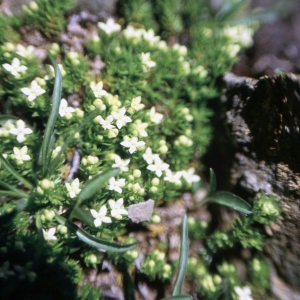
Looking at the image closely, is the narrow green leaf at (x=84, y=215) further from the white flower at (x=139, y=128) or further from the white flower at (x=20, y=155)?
the white flower at (x=139, y=128)

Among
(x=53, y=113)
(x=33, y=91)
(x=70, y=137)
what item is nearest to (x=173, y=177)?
(x=70, y=137)

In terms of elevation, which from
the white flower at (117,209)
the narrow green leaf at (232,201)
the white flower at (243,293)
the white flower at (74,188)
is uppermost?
the narrow green leaf at (232,201)

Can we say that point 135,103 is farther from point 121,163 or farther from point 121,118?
point 121,163

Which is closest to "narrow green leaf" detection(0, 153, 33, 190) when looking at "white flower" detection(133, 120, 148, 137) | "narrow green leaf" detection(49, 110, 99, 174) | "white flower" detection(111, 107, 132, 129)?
"narrow green leaf" detection(49, 110, 99, 174)

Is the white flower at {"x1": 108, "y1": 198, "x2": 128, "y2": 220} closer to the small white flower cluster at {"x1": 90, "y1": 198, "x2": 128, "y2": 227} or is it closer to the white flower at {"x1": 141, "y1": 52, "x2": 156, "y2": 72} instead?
the small white flower cluster at {"x1": 90, "y1": 198, "x2": 128, "y2": 227}

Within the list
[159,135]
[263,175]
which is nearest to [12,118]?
[159,135]

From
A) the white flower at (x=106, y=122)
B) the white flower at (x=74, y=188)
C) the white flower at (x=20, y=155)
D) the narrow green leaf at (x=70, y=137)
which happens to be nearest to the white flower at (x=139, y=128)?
the white flower at (x=106, y=122)

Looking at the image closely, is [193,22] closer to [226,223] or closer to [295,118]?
[295,118]
